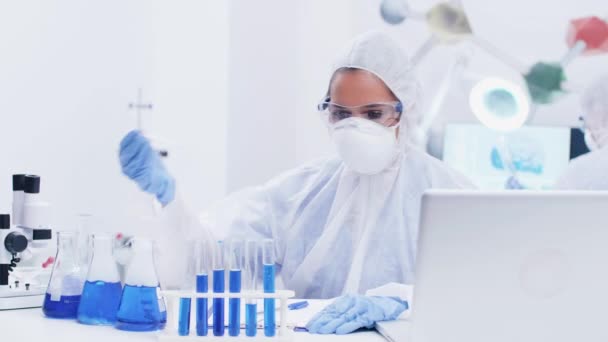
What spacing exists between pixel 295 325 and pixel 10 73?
1709 millimetres

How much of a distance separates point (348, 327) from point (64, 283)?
0.48 metres

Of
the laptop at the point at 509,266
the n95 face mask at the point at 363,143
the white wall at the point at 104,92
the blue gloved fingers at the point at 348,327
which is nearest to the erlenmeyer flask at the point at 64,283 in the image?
the blue gloved fingers at the point at 348,327

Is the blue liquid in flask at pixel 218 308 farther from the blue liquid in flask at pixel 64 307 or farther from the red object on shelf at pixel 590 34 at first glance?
the red object on shelf at pixel 590 34

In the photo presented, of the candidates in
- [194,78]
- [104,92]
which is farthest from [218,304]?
[194,78]

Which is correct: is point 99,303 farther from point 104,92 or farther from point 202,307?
point 104,92

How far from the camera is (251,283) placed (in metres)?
1.23

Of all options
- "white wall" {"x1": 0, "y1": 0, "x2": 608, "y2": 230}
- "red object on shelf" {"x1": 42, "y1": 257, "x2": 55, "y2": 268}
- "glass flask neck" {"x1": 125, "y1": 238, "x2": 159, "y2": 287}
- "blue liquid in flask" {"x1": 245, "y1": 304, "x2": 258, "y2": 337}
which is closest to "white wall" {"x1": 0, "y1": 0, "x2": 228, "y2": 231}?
"white wall" {"x1": 0, "y1": 0, "x2": 608, "y2": 230}

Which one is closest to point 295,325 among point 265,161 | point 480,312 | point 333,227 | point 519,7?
point 480,312

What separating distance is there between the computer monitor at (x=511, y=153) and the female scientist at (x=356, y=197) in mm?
1365

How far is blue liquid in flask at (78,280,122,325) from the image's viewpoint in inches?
48.1

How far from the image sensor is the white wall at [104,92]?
8.50 ft

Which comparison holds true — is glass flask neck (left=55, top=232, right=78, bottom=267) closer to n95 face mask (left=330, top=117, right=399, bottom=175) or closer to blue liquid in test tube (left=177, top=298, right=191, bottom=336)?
blue liquid in test tube (left=177, top=298, right=191, bottom=336)

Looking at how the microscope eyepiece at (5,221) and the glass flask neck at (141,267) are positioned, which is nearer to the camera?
the glass flask neck at (141,267)

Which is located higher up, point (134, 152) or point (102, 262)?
point (134, 152)
